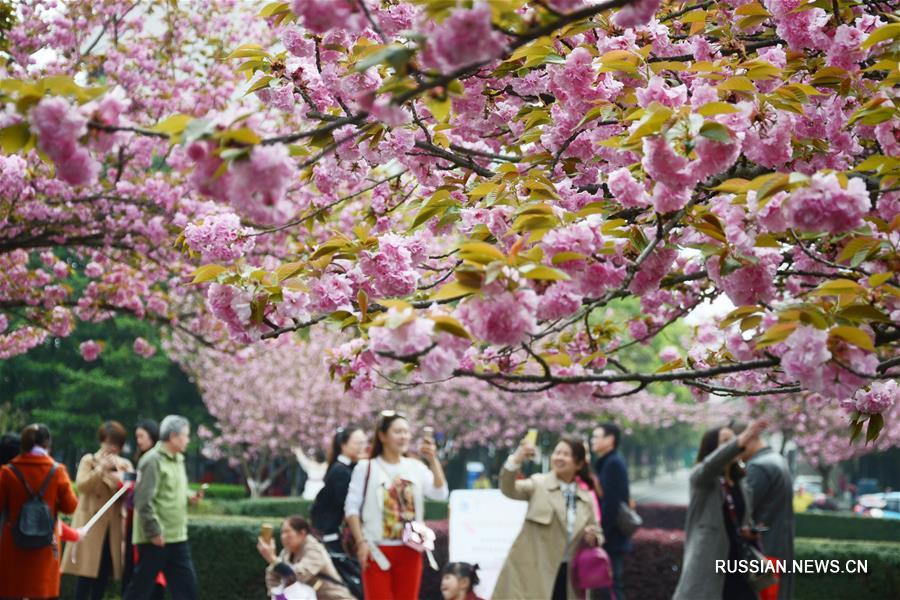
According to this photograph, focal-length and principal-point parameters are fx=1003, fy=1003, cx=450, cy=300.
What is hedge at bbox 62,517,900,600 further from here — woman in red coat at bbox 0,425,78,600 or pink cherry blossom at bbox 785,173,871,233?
pink cherry blossom at bbox 785,173,871,233

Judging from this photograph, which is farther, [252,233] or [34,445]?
[34,445]

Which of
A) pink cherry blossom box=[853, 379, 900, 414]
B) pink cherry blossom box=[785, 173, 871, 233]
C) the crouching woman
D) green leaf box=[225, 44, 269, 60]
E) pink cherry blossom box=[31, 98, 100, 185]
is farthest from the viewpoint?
the crouching woman

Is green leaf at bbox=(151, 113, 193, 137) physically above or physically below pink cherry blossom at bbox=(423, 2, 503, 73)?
below

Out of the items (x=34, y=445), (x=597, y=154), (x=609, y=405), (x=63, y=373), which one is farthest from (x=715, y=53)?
(x=63, y=373)

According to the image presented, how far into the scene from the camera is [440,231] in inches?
149

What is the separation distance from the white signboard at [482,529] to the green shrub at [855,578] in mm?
3785

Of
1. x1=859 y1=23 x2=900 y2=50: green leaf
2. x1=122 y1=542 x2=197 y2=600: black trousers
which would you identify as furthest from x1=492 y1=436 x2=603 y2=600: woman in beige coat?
x1=859 y1=23 x2=900 y2=50: green leaf

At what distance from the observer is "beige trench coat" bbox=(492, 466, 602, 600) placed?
7176 millimetres

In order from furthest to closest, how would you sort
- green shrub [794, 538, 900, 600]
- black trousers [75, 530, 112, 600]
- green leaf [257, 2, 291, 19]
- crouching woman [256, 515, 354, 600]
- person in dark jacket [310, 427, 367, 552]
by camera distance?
green shrub [794, 538, 900, 600] < black trousers [75, 530, 112, 600] < person in dark jacket [310, 427, 367, 552] < crouching woman [256, 515, 354, 600] < green leaf [257, 2, 291, 19]

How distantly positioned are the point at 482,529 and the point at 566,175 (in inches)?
234

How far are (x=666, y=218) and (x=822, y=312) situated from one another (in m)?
0.75

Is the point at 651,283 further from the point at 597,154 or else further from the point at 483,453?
the point at 483,453

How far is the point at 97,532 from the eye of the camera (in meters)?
8.50

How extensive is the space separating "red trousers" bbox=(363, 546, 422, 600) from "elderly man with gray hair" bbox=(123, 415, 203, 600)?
187 centimetres
